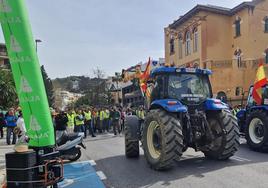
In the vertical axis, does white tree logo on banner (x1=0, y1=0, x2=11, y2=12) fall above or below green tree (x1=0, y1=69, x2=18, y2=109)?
above

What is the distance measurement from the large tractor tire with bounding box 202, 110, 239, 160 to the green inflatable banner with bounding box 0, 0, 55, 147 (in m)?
4.87

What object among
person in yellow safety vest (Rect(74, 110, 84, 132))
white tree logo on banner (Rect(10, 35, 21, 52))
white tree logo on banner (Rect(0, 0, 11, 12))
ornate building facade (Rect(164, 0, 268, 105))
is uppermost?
ornate building facade (Rect(164, 0, 268, 105))

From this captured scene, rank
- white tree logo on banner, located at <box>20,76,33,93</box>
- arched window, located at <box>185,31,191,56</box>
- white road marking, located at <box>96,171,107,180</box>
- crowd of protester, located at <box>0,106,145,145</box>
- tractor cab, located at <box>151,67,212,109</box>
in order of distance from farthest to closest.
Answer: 1. arched window, located at <box>185,31,191,56</box>
2. crowd of protester, located at <box>0,106,145,145</box>
3. tractor cab, located at <box>151,67,212,109</box>
4. white road marking, located at <box>96,171,107,180</box>
5. white tree logo on banner, located at <box>20,76,33,93</box>

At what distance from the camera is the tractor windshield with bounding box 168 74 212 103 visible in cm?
858

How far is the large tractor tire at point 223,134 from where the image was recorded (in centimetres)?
833

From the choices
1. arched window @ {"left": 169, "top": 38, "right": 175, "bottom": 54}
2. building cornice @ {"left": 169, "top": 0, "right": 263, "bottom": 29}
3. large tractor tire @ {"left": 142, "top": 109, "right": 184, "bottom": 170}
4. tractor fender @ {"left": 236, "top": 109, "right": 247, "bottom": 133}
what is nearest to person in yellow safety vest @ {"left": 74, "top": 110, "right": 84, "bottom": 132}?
tractor fender @ {"left": 236, "top": 109, "right": 247, "bottom": 133}

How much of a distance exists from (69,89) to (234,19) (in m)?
73.4

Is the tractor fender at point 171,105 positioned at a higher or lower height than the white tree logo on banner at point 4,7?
lower

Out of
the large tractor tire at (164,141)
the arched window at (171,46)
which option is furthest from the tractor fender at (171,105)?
the arched window at (171,46)

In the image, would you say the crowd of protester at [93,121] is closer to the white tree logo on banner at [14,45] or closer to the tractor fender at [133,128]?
the tractor fender at [133,128]

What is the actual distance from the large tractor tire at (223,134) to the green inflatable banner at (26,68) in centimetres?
487

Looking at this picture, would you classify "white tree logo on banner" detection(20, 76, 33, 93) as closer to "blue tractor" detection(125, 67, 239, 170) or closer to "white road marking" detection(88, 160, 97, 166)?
"blue tractor" detection(125, 67, 239, 170)

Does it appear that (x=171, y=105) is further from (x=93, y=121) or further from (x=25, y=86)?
(x=93, y=121)

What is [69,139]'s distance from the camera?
731 centimetres
